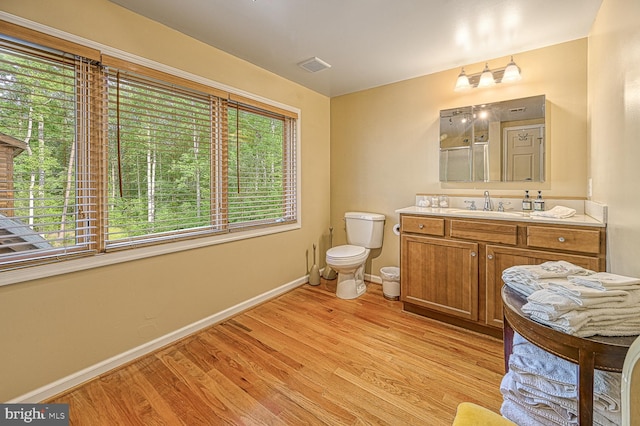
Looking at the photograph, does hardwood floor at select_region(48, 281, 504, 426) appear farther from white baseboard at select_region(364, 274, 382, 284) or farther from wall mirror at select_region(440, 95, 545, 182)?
wall mirror at select_region(440, 95, 545, 182)

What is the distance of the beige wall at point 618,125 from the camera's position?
1185 millimetres

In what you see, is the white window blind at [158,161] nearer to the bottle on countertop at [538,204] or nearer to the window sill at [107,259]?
the window sill at [107,259]

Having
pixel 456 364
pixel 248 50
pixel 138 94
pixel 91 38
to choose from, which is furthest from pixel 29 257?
pixel 456 364

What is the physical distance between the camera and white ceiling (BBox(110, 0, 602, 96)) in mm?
1764

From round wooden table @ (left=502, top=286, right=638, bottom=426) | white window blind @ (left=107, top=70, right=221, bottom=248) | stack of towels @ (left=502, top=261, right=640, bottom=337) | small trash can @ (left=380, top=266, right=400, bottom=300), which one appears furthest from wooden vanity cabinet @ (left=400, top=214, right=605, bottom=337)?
white window blind @ (left=107, top=70, right=221, bottom=248)

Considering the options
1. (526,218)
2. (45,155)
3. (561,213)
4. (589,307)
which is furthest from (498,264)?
(45,155)

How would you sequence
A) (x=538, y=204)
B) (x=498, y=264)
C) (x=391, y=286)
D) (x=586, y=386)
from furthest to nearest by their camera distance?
(x=391, y=286), (x=538, y=204), (x=498, y=264), (x=586, y=386)

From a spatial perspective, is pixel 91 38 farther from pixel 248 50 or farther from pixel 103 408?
pixel 103 408

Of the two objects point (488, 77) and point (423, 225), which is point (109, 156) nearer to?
point (423, 225)

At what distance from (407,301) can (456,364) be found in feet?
2.28

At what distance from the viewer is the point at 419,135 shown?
2.90 metres

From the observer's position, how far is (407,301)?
2475 millimetres

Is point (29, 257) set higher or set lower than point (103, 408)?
higher

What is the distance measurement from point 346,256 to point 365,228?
0.51 metres
